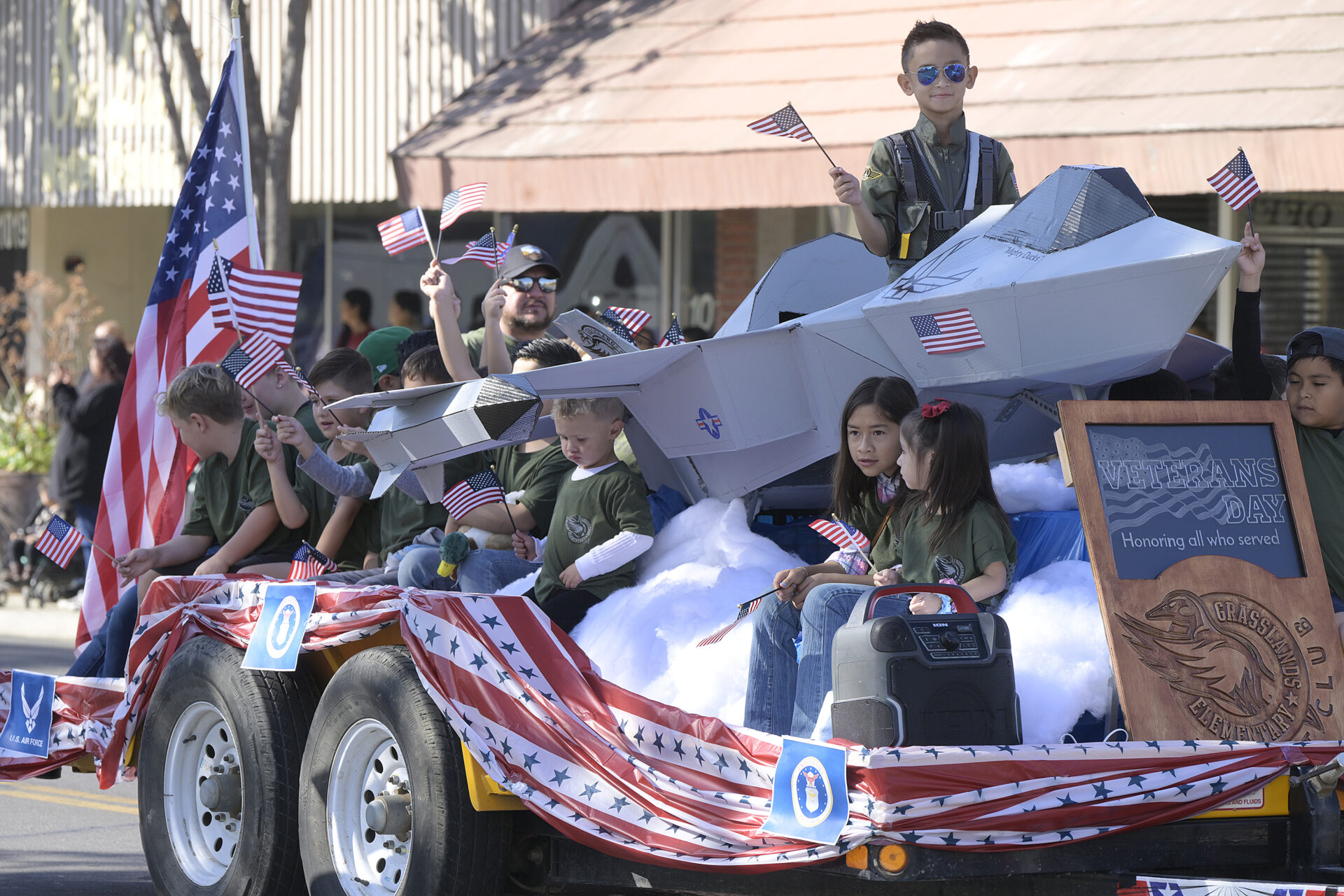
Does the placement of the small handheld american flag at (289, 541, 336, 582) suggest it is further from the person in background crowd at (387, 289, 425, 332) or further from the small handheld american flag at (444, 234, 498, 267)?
the person in background crowd at (387, 289, 425, 332)

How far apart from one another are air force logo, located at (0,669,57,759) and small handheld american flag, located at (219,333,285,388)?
1301 millimetres

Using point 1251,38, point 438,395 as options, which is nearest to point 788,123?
point 438,395

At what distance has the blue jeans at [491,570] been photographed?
6000 millimetres

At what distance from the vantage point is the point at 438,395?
213 inches

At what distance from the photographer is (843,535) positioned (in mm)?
5160

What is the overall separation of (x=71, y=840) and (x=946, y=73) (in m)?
4.67

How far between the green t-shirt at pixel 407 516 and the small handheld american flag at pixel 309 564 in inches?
10.5

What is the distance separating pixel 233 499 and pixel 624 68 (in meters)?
7.67

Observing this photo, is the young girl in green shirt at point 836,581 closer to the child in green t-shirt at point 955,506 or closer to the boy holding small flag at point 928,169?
the child in green t-shirt at point 955,506

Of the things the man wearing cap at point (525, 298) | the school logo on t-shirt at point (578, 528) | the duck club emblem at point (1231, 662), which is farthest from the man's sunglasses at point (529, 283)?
Result: the duck club emblem at point (1231, 662)

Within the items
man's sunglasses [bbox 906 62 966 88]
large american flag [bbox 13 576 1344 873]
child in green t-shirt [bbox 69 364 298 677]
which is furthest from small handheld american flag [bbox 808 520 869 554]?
child in green t-shirt [bbox 69 364 298 677]

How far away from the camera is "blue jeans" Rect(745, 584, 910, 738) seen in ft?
15.3

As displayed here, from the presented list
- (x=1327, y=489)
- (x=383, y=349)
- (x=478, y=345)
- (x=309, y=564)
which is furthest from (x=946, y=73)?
(x=383, y=349)

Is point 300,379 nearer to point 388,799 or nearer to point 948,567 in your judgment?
point 388,799
